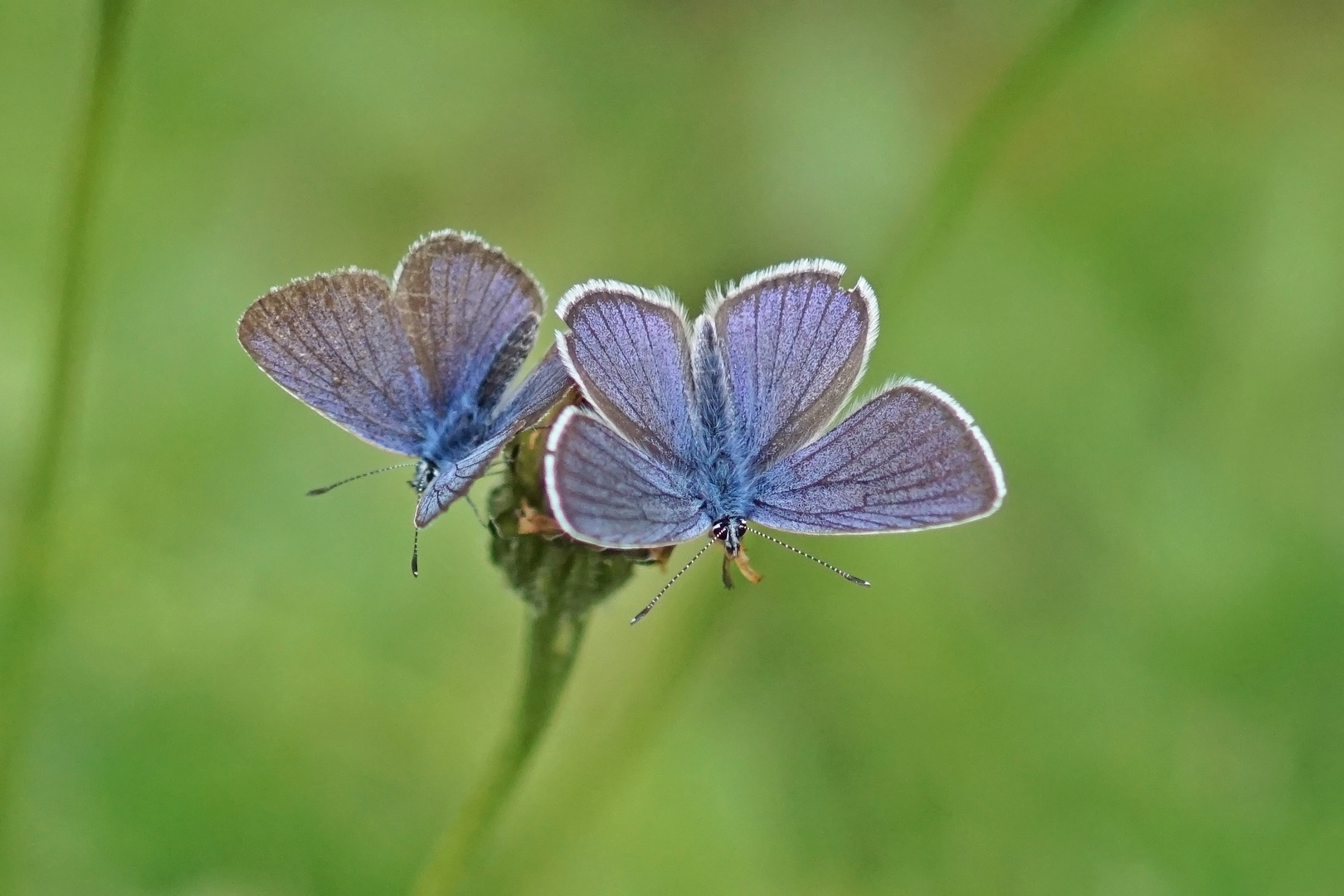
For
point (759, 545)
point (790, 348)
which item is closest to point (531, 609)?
point (790, 348)

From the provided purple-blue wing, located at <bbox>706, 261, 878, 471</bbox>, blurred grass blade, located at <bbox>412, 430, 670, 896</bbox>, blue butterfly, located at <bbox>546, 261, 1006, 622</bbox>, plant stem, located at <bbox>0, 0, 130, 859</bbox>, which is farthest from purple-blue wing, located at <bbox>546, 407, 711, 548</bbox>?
plant stem, located at <bbox>0, 0, 130, 859</bbox>

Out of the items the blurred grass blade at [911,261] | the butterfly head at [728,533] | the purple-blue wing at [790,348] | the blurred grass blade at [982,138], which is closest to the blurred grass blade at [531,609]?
the butterfly head at [728,533]

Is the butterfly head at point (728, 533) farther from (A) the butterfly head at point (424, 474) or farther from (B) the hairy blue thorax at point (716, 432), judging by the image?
(A) the butterfly head at point (424, 474)

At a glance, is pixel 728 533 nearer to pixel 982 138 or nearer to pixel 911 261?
pixel 911 261

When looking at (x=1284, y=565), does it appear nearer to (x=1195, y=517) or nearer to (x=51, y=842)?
(x=1195, y=517)

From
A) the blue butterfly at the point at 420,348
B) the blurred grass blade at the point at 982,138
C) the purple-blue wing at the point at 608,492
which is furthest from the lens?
the blurred grass blade at the point at 982,138

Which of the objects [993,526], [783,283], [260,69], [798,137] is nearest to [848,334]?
[783,283]
